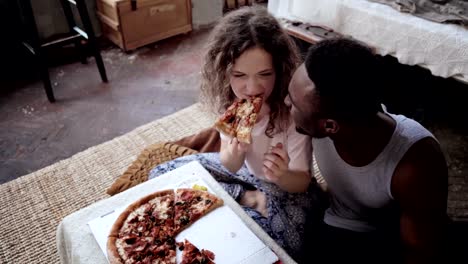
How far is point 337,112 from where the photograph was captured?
42.1 inches

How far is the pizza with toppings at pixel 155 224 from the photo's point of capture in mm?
1146

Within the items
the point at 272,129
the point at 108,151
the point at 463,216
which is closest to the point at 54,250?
the point at 108,151

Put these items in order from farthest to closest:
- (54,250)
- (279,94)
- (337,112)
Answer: (54,250) → (279,94) → (337,112)

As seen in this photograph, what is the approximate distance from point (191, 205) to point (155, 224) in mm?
134

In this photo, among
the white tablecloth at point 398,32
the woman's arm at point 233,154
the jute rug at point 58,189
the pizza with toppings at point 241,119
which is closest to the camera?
the pizza with toppings at point 241,119

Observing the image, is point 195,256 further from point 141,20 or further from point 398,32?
point 141,20

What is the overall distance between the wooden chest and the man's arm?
3.18m

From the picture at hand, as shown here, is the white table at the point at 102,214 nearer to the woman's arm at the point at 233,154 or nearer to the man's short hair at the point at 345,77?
the woman's arm at the point at 233,154

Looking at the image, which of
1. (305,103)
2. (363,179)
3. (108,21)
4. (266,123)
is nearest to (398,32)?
(266,123)

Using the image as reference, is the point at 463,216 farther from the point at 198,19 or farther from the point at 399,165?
the point at 198,19

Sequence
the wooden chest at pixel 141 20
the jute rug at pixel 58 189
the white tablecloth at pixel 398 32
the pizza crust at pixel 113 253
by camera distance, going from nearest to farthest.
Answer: the pizza crust at pixel 113 253, the jute rug at pixel 58 189, the white tablecloth at pixel 398 32, the wooden chest at pixel 141 20

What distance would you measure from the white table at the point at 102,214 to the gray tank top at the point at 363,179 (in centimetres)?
35

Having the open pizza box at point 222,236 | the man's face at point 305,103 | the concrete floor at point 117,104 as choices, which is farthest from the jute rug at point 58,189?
the man's face at point 305,103

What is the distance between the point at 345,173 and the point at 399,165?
206 mm
